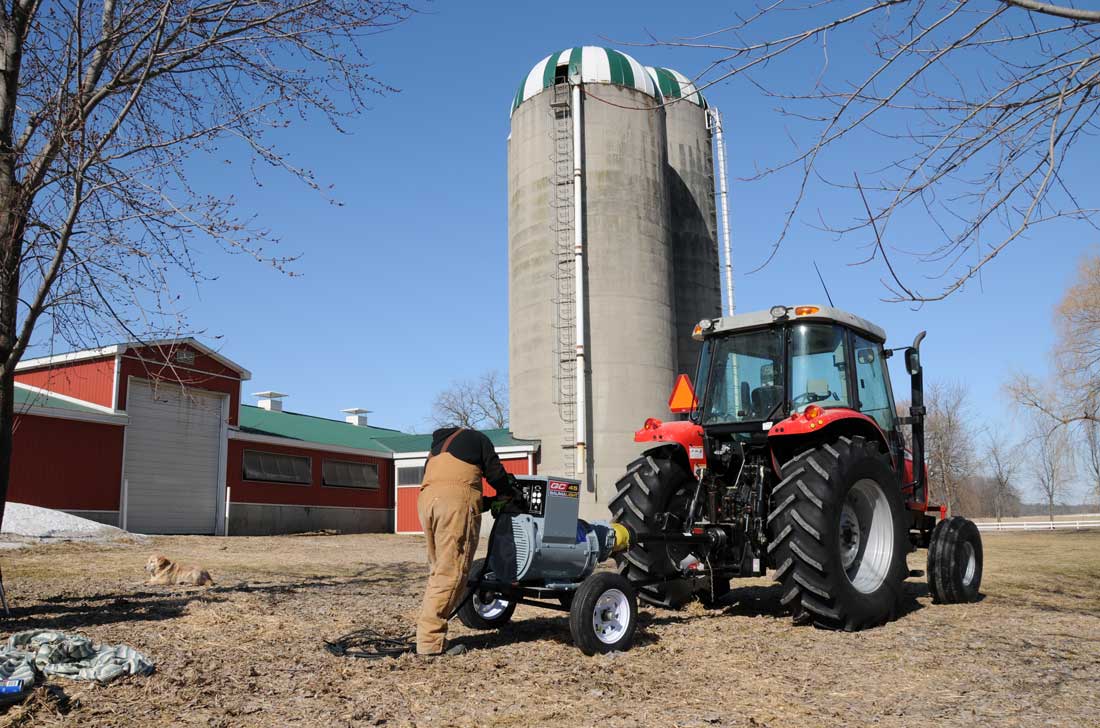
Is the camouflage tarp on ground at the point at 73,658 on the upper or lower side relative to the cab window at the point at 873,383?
lower

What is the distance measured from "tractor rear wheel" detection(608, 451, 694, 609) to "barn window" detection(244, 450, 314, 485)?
20.8m

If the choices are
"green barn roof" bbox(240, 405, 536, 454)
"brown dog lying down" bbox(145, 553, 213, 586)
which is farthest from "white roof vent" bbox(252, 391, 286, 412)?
"brown dog lying down" bbox(145, 553, 213, 586)

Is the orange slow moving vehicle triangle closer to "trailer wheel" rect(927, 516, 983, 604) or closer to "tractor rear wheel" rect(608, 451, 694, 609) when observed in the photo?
"tractor rear wheel" rect(608, 451, 694, 609)

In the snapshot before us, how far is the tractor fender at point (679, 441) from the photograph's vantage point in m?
A: 7.81

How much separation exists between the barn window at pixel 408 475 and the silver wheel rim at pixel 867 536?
25491 millimetres

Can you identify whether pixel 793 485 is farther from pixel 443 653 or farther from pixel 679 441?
pixel 443 653

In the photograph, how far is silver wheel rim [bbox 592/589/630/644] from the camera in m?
6.03

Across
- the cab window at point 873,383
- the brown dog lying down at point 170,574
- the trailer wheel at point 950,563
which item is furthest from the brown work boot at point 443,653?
the trailer wheel at point 950,563

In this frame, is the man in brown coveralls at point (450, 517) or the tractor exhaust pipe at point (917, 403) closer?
the man in brown coveralls at point (450, 517)

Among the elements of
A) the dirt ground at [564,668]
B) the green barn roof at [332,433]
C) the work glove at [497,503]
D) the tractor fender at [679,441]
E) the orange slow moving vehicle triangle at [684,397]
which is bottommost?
the dirt ground at [564,668]

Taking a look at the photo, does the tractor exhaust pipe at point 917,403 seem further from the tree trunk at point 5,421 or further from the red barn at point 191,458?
the red barn at point 191,458

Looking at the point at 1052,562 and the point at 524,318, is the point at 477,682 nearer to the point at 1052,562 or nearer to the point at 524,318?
the point at 1052,562

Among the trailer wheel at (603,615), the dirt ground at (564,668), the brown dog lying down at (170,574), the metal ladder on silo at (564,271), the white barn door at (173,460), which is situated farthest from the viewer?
the metal ladder on silo at (564,271)

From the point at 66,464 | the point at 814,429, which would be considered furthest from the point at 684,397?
the point at 66,464
